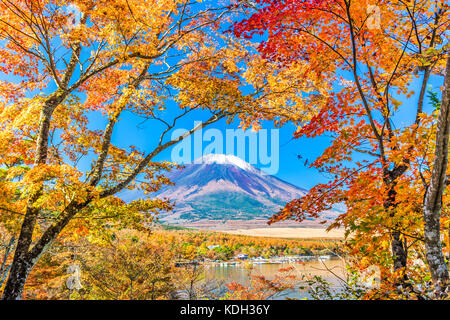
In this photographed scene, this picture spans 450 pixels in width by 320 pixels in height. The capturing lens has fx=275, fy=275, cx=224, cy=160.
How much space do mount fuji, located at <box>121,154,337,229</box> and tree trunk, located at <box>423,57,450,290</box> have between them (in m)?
147

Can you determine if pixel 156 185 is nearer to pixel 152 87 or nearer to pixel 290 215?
pixel 152 87

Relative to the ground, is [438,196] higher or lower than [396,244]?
higher

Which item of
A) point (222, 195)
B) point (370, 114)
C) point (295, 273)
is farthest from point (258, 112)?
point (222, 195)

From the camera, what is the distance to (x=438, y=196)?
8.95 ft

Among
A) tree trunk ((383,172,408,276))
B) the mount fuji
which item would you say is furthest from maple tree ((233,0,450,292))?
the mount fuji

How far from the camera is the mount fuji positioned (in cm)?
16038

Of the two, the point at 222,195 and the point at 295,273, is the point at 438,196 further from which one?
the point at 222,195

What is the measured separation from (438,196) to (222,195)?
630ft

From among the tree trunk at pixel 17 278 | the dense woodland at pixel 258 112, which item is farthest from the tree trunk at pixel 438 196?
the tree trunk at pixel 17 278

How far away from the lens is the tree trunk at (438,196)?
2615mm
